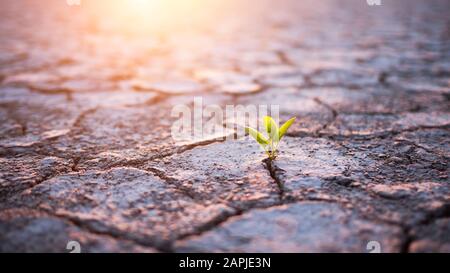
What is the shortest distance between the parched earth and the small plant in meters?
0.04

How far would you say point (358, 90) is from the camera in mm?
1839

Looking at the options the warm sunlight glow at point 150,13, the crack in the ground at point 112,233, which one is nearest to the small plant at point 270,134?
the crack in the ground at point 112,233

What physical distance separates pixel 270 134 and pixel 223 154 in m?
0.17

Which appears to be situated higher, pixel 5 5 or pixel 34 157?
pixel 5 5

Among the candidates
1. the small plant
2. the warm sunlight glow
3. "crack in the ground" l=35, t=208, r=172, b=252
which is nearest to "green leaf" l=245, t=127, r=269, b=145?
the small plant

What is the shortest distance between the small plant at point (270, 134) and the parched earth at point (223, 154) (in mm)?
37

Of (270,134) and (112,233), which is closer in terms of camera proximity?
(112,233)

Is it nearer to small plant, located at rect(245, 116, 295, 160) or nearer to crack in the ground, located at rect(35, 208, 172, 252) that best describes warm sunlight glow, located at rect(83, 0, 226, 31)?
small plant, located at rect(245, 116, 295, 160)

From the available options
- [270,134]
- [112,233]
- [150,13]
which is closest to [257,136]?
[270,134]

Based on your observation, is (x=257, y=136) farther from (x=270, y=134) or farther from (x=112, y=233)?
(x=112, y=233)

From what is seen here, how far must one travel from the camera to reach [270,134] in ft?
3.59
